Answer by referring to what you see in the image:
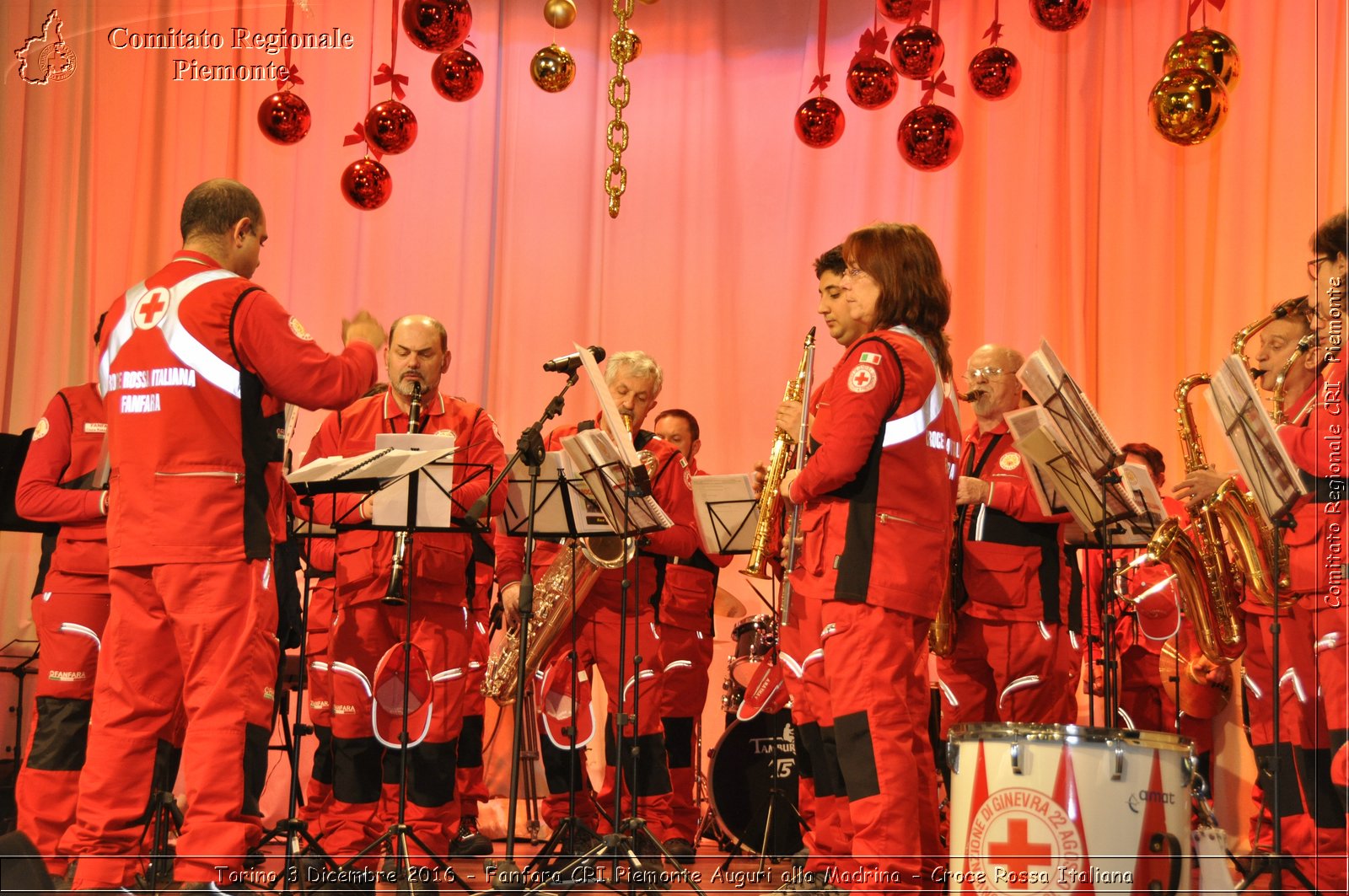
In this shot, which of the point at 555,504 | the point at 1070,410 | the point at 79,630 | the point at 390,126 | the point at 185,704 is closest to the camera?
the point at 185,704

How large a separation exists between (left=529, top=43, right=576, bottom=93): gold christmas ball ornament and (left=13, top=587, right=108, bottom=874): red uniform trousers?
3483 millimetres

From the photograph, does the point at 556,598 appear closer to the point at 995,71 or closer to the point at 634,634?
the point at 634,634

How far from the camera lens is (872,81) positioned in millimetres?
7199

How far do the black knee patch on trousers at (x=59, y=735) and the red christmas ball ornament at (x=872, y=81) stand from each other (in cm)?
503

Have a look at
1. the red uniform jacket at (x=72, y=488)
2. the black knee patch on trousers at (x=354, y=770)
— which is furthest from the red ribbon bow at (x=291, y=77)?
the black knee patch on trousers at (x=354, y=770)

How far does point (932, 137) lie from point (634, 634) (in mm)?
3308

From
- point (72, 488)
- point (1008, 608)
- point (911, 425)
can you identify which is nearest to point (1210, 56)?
point (1008, 608)

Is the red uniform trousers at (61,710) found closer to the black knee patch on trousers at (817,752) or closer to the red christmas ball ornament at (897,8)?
the black knee patch on trousers at (817,752)

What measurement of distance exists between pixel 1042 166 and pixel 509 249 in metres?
3.78

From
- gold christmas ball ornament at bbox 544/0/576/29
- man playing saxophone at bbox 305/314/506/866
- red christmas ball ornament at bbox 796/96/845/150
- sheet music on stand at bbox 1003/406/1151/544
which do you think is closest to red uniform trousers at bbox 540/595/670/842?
man playing saxophone at bbox 305/314/506/866

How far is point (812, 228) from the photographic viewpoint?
30.3 feet

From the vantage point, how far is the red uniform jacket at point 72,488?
5.20m

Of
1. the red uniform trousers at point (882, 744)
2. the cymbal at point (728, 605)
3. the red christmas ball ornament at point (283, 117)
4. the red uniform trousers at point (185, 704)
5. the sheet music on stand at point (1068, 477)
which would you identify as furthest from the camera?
the cymbal at point (728, 605)

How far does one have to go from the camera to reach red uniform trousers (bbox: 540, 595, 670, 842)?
596cm
